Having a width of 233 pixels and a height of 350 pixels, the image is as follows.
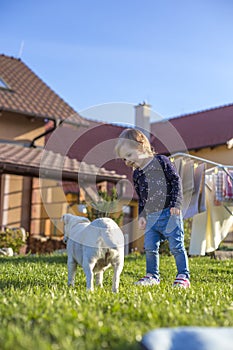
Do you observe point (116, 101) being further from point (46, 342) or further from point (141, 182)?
point (46, 342)

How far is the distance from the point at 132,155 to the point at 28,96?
469 inches

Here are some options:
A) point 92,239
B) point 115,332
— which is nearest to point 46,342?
point 115,332

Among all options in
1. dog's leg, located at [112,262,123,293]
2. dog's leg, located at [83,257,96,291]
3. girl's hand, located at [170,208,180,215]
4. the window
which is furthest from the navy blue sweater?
the window

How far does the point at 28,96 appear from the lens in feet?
53.4

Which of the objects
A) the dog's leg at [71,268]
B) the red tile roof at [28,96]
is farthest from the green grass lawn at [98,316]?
the red tile roof at [28,96]

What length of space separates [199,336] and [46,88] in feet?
54.6

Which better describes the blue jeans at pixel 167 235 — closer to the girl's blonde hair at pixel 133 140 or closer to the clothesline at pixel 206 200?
the girl's blonde hair at pixel 133 140

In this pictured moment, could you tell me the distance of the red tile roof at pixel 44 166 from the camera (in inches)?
517

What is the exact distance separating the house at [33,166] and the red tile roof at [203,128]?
426 cm

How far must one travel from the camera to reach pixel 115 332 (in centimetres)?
236

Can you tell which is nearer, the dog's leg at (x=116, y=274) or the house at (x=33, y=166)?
the dog's leg at (x=116, y=274)

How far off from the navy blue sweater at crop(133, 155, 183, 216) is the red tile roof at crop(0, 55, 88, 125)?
33.2ft

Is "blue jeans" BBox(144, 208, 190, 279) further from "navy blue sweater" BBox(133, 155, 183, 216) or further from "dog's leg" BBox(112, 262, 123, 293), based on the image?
"dog's leg" BBox(112, 262, 123, 293)

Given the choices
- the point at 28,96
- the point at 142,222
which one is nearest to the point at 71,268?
the point at 142,222
